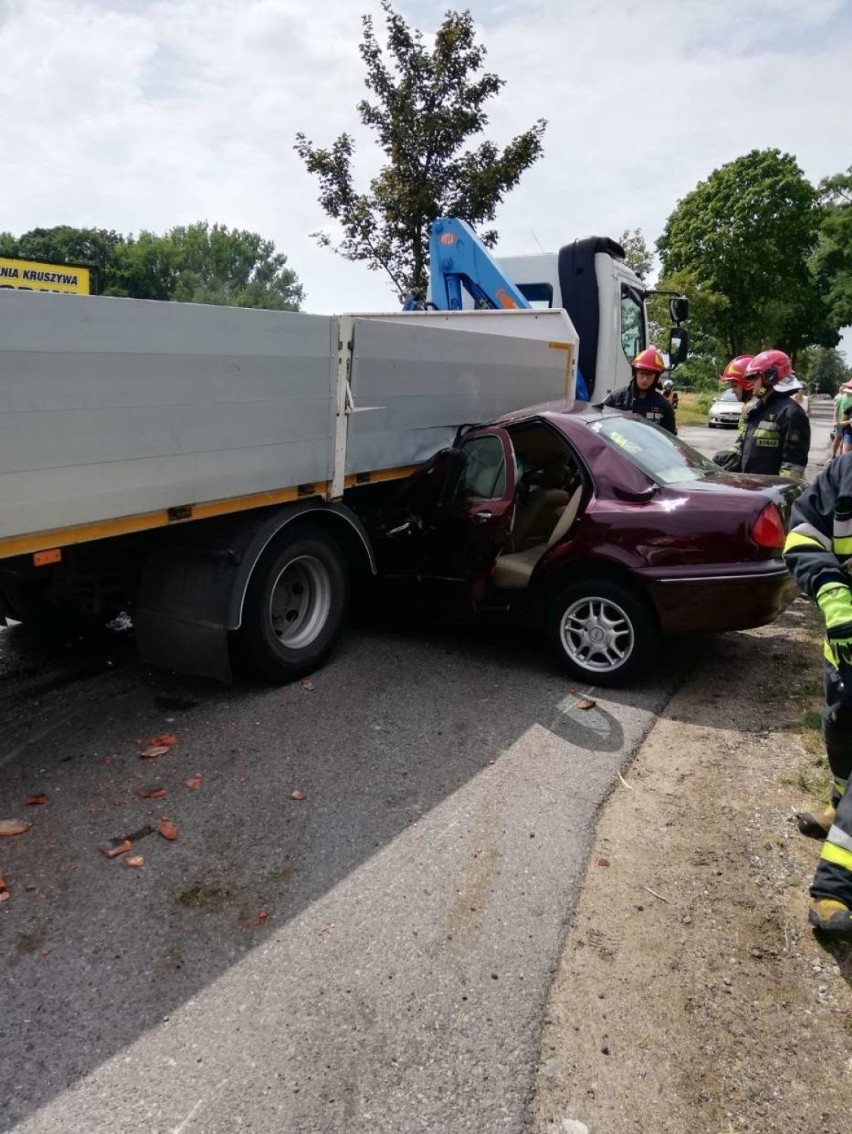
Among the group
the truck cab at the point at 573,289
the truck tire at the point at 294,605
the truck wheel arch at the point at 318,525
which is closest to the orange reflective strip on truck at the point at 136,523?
the truck wheel arch at the point at 318,525

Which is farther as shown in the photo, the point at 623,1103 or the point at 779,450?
the point at 779,450

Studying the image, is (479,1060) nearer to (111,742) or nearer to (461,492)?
(111,742)

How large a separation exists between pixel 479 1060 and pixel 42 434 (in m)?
2.68

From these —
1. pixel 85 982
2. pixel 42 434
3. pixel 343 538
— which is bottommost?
pixel 85 982

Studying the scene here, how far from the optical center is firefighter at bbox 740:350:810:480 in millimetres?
6301

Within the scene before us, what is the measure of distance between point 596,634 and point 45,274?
10.8 m

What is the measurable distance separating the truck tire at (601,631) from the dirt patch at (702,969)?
717 mm

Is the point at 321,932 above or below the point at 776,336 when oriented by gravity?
below

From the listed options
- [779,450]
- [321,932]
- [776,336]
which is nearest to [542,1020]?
[321,932]

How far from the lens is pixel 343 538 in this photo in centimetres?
518

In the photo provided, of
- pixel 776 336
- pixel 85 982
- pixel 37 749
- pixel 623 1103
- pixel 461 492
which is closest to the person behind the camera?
pixel 623 1103

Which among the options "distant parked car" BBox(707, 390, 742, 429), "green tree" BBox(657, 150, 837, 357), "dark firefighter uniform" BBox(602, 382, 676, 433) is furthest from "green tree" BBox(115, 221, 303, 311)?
"dark firefighter uniform" BBox(602, 382, 676, 433)

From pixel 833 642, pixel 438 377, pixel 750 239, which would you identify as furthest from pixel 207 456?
pixel 750 239

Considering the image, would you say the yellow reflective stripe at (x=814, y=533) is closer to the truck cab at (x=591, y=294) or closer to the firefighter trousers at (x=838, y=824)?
the firefighter trousers at (x=838, y=824)
